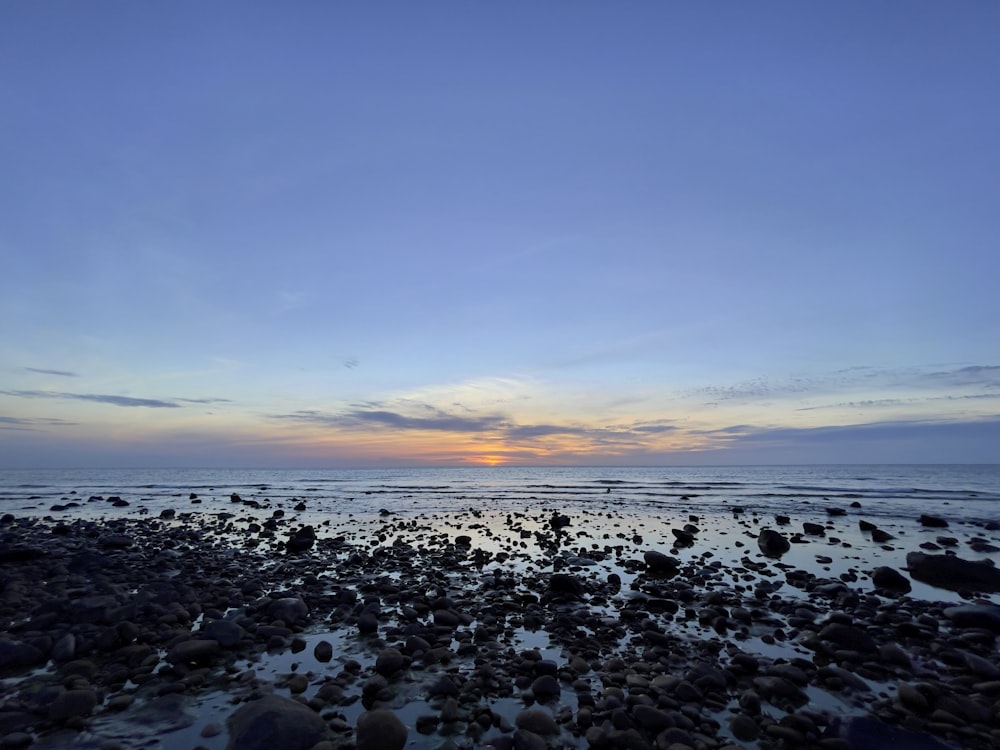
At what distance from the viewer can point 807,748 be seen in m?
6.25

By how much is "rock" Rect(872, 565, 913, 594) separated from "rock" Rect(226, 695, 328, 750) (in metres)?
15.6

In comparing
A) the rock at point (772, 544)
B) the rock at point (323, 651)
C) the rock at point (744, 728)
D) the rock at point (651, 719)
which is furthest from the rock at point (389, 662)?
the rock at point (772, 544)

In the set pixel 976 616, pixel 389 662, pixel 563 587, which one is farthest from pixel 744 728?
pixel 976 616

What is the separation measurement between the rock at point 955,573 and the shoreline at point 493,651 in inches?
48.8

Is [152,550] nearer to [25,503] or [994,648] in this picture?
[994,648]

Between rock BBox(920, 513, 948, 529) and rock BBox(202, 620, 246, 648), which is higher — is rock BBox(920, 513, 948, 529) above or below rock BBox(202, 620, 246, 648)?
below

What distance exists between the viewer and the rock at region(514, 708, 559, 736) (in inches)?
259

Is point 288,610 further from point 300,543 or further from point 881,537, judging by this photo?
point 881,537

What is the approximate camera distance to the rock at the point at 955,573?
1453 centimetres

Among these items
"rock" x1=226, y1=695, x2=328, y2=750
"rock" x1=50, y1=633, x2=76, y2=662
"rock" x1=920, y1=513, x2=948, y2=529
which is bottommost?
"rock" x1=920, y1=513, x2=948, y2=529

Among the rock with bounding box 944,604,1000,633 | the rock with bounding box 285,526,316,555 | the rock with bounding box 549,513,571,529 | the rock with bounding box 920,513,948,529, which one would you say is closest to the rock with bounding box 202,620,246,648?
the rock with bounding box 285,526,316,555

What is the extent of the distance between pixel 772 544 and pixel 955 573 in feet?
20.4

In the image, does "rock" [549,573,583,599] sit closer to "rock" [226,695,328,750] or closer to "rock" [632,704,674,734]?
"rock" [632,704,674,734]

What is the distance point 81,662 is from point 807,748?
11537 mm
